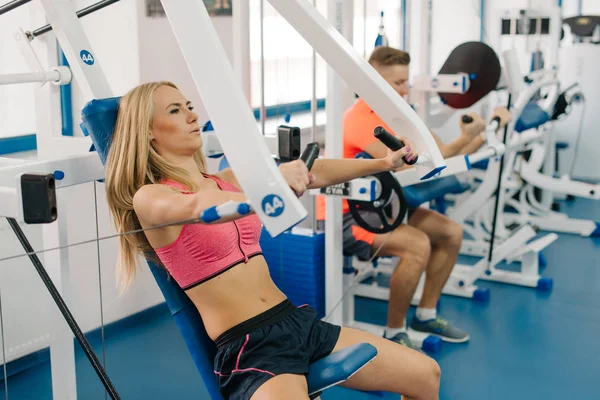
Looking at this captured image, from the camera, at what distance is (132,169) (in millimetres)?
1815

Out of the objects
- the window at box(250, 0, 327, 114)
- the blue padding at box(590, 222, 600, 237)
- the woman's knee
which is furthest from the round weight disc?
the blue padding at box(590, 222, 600, 237)

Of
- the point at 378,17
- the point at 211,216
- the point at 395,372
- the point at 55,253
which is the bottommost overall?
the point at 395,372

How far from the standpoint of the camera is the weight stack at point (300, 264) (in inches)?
118

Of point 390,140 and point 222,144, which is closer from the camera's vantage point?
point 222,144

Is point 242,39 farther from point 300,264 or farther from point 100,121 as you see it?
point 100,121

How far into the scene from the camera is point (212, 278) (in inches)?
72.2

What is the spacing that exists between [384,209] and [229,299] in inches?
47.2

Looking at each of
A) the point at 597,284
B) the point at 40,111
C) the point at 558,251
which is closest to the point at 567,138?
the point at 558,251

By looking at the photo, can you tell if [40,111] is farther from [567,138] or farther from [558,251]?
[567,138]

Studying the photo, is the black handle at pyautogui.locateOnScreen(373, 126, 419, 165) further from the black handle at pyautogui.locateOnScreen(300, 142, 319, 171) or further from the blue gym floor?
the blue gym floor

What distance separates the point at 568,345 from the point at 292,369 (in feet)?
5.98

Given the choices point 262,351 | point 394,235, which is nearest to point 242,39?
point 394,235

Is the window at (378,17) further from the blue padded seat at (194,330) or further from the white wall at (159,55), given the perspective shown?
the blue padded seat at (194,330)

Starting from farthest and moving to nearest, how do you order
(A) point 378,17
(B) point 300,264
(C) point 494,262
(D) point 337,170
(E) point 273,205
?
(A) point 378,17, (C) point 494,262, (B) point 300,264, (D) point 337,170, (E) point 273,205
